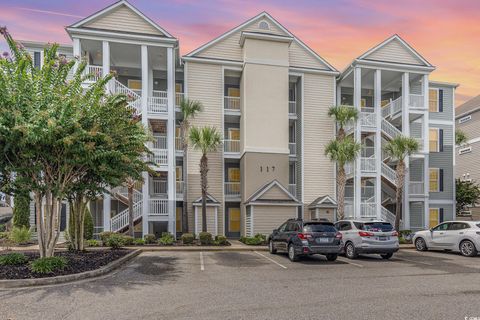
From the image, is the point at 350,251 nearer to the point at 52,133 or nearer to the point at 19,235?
the point at 52,133

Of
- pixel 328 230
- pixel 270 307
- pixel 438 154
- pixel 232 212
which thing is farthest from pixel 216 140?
pixel 438 154

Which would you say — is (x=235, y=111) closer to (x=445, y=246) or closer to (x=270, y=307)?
(x=445, y=246)

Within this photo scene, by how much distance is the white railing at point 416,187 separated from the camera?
82.5ft

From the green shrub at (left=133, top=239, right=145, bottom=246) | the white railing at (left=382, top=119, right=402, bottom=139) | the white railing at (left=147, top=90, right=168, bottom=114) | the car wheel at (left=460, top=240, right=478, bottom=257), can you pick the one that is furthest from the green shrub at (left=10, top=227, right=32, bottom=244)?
the white railing at (left=382, top=119, right=402, bottom=139)

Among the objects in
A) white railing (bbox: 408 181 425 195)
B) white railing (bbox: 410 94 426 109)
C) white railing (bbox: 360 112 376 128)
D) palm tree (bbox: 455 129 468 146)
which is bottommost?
white railing (bbox: 408 181 425 195)

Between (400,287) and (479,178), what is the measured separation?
2783 centimetres

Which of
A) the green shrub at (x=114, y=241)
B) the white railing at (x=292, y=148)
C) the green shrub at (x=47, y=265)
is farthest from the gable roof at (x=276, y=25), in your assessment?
the green shrub at (x=47, y=265)

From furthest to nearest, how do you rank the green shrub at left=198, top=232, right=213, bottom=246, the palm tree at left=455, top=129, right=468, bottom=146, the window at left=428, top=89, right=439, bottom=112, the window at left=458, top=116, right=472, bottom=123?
1. the window at left=458, top=116, right=472, bottom=123
2. the palm tree at left=455, top=129, right=468, bottom=146
3. the window at left=428, top=89, right=439, bottom=112
4. the green shrub at left=198, top=232, right=213, bottom=246

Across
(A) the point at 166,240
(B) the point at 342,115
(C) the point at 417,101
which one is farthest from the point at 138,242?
(C) the point at 417,101

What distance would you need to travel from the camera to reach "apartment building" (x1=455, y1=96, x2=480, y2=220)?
31.8 m

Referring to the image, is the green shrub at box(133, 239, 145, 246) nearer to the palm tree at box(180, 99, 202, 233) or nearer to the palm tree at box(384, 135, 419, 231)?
the palm tree at box(180, 99, 202, 233)

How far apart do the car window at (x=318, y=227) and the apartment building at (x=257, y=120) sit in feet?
27.2

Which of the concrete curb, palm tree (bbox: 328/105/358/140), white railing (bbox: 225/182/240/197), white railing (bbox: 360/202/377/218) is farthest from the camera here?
white railing (bbox: 225/182/240/197)

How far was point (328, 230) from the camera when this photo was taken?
43.8 feet
